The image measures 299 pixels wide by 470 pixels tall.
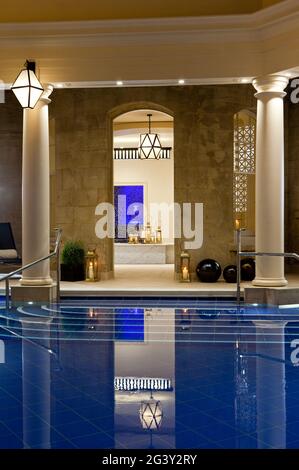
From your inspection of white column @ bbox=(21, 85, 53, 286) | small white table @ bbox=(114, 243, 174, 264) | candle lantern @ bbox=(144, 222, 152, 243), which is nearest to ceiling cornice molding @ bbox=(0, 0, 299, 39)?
white column @ bbox=(21, 85, 53, 286)

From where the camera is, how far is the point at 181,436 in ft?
13.2

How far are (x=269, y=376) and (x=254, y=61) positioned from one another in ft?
20.9

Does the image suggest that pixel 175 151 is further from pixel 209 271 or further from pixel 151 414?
pixel 151 414

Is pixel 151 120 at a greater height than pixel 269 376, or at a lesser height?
greater

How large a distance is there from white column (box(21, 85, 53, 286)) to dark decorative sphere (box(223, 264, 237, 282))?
4.05m

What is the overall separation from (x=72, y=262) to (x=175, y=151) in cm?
354

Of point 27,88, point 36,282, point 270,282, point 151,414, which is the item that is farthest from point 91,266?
point 151,414

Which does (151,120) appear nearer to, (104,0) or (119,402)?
(104,0)

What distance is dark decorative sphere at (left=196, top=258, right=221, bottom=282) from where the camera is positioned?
41.4ft

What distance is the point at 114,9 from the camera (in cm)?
1022

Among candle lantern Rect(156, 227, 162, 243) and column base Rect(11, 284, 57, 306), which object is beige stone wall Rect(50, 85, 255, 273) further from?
candle lantern Rect(156, 227, 162, 243)

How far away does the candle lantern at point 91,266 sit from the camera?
12.8 metres
